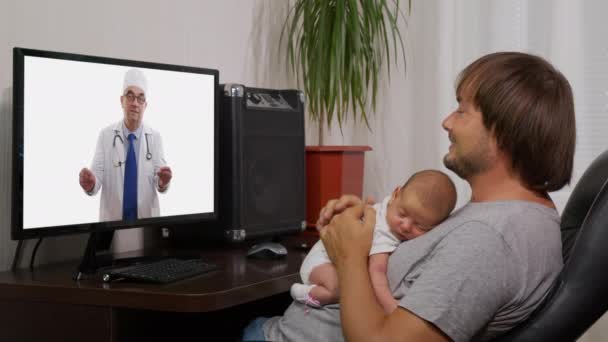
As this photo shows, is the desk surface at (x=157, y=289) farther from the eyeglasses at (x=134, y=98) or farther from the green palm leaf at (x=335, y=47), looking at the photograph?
the green palm leaf at (x=335, y=47)

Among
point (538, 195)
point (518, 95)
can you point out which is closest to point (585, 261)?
point (538, 195)

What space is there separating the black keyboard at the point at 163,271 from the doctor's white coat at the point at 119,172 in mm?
149

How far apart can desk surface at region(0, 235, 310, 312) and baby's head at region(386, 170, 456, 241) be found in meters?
0.37

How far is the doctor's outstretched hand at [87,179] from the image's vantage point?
1718mm

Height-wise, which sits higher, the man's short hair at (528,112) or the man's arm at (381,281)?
the man's short hair at (528,112)

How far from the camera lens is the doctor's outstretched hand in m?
1.72

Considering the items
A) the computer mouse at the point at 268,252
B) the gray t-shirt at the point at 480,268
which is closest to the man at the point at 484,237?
the gray t-shirt at the point at 480,268

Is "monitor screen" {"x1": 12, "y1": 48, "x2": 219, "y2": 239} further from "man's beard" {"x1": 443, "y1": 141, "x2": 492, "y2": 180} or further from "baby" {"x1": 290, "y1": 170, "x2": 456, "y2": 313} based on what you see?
"man's beard" {"x1": 443, "y1": 141, "x2": 492, "y2": 180}

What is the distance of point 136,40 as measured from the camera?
2242 mm

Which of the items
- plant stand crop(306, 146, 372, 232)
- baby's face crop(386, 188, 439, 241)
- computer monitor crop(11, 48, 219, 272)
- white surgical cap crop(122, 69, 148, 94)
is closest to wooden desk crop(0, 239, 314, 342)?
computer monitor crop(11, 48, 219, 272)

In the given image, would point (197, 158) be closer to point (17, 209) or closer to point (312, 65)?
point (17, 209)

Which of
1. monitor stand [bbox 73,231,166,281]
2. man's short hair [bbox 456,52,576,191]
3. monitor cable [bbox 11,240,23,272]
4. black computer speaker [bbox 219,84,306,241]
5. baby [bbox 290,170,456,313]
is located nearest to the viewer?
man's short hair [bbox 456,52,576,191]

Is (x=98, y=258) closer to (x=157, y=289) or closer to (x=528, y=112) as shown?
(x=157, y=289)

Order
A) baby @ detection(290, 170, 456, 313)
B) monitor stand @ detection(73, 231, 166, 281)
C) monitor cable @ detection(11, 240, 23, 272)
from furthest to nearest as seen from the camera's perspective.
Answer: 1. monitor cable @ detection(11, 240, 23, 272)
2. monitor stand @ detection(73, 231, 166, 281)
3. baby @ detection(290, 170, 456, 313)
